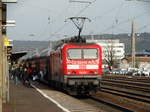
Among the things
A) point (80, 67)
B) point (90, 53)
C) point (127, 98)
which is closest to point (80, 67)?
point (80, 67)

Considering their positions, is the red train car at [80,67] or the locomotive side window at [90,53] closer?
the red train car at [80,67]

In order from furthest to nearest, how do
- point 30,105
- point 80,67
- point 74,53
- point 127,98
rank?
point 74,53, point 127,98, point 80,67, point 30,105

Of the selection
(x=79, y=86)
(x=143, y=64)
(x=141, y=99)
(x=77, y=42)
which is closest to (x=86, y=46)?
(x=77, y=42)

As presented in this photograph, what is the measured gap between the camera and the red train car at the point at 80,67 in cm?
2238

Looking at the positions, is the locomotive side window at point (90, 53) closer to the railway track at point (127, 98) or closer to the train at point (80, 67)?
the train at point (80, 67)

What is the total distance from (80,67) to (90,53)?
3.27 feet

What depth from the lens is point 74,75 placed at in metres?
22.4

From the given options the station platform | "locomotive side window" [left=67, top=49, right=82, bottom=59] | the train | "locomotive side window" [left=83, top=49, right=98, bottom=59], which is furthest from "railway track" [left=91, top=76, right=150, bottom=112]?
the station platform

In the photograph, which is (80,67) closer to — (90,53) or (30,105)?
(90,53)

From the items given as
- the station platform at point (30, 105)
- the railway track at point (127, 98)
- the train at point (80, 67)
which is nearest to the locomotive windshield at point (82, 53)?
the train at point (80, 67)

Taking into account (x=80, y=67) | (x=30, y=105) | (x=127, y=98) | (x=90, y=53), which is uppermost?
(x=90, y=53)

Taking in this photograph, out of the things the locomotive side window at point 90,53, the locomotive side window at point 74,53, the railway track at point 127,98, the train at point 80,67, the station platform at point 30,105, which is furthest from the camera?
the locomotive side window at point 90,53

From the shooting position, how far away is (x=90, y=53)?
75.2 feet

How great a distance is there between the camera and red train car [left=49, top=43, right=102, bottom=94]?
73.4ft
